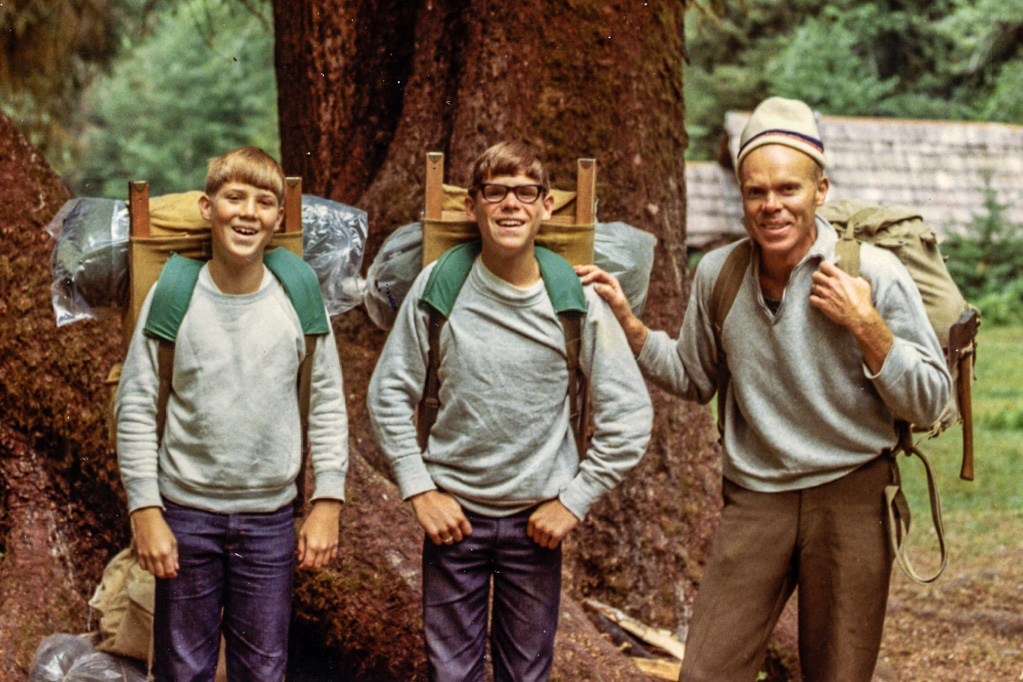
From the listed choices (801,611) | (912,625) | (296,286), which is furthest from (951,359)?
(912,625)

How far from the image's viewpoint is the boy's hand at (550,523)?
3152mm

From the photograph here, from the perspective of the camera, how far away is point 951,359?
11.1 ft

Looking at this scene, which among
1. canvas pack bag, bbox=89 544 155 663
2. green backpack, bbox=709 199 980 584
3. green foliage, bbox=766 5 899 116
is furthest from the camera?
green foliage, bbox=766 5 899 116

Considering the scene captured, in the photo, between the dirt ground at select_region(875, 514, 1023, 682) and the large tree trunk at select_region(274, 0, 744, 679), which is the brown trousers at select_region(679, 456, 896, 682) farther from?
the dirt ground at select_region(875, 514, 1023, 682)

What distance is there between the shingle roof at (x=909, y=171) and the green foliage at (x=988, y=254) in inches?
9.8

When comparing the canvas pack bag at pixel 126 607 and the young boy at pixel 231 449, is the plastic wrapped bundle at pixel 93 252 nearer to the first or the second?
the young boy at pixel 231 449

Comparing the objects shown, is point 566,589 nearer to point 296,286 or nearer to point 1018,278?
point 296,286

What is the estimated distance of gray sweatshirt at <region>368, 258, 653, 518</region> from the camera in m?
3.16

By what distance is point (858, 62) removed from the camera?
25953mm

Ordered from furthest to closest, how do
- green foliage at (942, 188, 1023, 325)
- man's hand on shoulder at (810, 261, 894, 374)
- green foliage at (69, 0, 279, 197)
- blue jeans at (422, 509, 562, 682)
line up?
green foliage at (69, 0, 279, 197) < green foliage at (942, 188, 1023, 325) < blue jeans at (422, 509, 562, 682) < man's hand on shoulder at (810, 261, 894, 374)

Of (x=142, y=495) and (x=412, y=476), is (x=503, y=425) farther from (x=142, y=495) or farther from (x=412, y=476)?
(x=142, y=495)

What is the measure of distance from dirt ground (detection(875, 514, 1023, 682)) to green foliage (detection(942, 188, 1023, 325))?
12743 mm

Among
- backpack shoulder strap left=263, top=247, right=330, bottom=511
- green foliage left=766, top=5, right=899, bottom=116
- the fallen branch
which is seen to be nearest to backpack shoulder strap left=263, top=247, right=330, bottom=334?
backpack shoulder strap left=263, top=247, right=330, bottom=511

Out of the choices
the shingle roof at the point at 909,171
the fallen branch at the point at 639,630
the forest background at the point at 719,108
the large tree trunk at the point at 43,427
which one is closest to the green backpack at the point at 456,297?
the forest background at the point at 719,108
